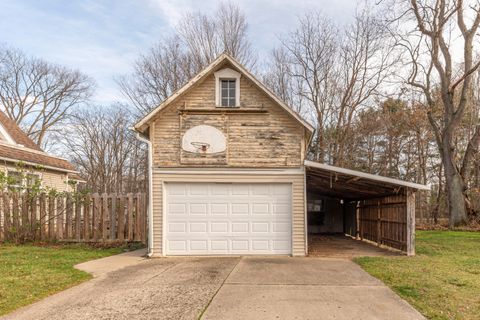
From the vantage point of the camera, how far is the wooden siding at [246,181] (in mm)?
10195

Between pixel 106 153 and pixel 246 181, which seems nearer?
pixel 246 181

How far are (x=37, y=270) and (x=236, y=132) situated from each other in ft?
19.8

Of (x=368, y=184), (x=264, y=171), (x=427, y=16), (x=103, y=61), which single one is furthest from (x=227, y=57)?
(x=427, y=16)

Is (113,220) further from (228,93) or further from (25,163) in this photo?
(228,93)

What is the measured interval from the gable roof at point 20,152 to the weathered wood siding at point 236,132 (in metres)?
7.60

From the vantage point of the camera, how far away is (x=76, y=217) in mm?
12516

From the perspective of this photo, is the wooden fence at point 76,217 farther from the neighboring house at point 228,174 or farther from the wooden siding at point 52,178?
the wooden siding at point 52,178

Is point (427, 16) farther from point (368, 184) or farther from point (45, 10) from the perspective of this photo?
point (45, 10)

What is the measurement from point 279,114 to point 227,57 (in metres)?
2.24

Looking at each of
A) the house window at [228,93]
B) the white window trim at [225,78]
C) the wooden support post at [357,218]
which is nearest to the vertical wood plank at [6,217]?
the white window trim at [225,78]

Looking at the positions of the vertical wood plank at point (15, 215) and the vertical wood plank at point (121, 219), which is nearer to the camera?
the vertical wood plank at point (15, 215)

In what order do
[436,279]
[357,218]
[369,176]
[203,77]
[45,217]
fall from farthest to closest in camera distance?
1. [357,218]
2. [45,217]
3. [203,77]
4. [369,176]
5. [436,279]

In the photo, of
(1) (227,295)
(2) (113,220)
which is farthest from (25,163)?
(1) (227,295)

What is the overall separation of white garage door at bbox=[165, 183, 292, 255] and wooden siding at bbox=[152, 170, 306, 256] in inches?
6.3
